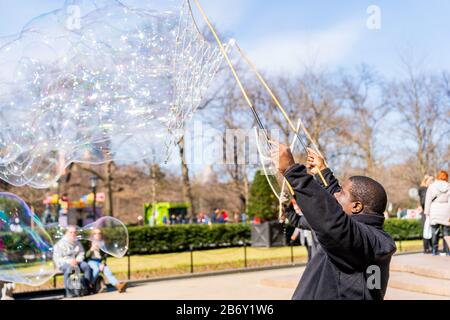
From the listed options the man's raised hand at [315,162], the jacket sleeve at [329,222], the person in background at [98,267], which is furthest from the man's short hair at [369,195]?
the person in background at [98,267]

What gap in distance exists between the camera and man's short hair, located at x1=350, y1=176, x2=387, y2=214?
3.42 m

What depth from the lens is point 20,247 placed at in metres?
9.09

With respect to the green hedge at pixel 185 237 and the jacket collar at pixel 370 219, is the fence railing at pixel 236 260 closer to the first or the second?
the green hedge at pixel 185 237

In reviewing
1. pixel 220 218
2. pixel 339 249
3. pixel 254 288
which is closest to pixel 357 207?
pixel 339 249

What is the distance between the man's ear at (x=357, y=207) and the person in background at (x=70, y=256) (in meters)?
8.94

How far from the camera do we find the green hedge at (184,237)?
23.5m

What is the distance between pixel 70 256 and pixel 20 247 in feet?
12.0

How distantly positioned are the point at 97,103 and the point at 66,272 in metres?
5.51

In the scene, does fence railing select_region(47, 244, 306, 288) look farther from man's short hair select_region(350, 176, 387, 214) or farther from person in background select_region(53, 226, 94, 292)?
man's short hair select_region(350, 176, 387, 214)

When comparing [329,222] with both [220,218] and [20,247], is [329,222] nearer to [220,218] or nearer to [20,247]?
[20,247]

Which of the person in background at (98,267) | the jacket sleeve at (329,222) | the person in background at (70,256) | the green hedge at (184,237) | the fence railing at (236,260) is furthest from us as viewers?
the green hedge at (184,237)

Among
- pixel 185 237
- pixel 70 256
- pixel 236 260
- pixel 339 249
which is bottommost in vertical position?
pixel 236 260
